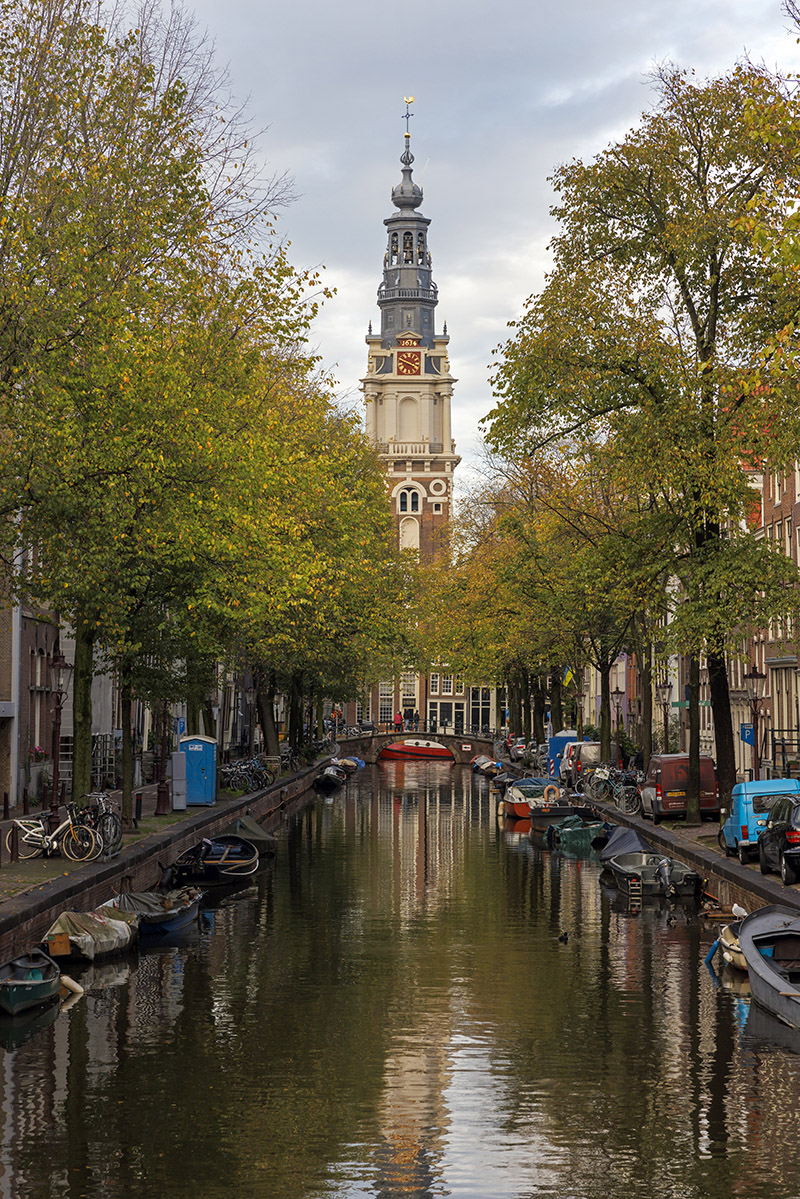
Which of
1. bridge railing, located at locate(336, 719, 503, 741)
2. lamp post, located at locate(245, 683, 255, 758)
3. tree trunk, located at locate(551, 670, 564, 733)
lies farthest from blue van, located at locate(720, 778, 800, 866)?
bridge railing, located at locate(336, 719, 503, 741)

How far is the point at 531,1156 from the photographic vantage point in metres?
14.2

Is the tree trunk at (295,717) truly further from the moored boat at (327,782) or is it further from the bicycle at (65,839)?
the bicycle at (65,839)

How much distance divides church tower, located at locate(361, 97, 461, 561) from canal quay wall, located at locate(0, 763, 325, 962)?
10651 cm

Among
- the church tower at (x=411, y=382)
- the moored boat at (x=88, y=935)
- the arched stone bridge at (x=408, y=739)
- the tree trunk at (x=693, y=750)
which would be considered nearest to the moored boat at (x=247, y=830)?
the tree trunk at (x=693, y=750)

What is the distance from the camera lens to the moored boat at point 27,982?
65.8 ft

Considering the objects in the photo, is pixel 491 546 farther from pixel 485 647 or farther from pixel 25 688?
pixel 25 688

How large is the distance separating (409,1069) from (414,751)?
9864cm

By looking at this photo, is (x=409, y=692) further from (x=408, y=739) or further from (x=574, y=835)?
(x=574, y=835)

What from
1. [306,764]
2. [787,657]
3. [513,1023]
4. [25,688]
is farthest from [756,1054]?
[306,764]

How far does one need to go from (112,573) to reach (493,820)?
2971cm

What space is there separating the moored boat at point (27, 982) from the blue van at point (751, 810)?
Answer: 52.3 feet

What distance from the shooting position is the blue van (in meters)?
32.1

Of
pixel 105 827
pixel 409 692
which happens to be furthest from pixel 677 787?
pixel 409 692

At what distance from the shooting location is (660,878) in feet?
110
